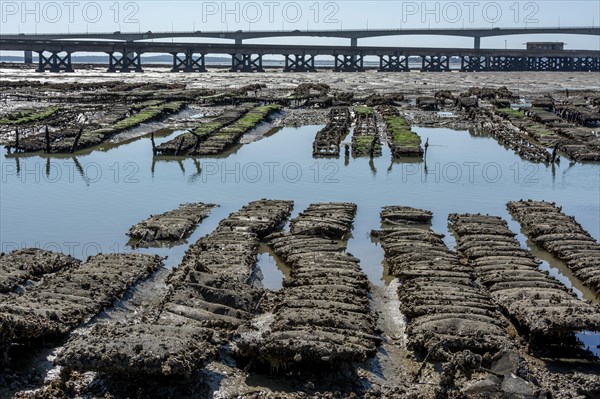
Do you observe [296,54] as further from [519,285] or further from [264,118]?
[519,285]

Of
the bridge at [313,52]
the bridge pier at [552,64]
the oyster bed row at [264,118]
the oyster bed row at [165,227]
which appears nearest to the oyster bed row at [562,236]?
Result: the oyster bed row at [165,227]

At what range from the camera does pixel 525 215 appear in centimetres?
2661

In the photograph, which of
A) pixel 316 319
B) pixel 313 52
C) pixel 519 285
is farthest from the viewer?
pixel 313 52

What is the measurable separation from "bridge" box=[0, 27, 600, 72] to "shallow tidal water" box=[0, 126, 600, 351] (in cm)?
8257

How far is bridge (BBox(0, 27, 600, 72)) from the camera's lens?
12262 centimetres

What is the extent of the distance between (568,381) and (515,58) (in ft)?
437

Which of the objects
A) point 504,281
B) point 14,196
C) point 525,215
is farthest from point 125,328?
point 14,196

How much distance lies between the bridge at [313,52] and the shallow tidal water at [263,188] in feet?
271

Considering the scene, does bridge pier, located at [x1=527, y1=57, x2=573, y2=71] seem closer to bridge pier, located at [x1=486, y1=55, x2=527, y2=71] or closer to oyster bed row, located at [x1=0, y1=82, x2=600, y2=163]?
bridge pier, located at [x1=486, y1=55, x2=527, y2=71]

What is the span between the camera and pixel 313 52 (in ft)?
436

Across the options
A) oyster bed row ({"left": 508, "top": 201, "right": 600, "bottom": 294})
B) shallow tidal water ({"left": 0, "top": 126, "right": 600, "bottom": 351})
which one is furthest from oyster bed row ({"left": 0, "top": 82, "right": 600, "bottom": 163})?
oyster bed row ({"left": 508, "top": 201, "right": 600, "bottom": 294})

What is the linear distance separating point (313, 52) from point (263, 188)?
10288 centimetres

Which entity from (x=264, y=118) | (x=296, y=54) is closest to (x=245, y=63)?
(x=296, y=54)

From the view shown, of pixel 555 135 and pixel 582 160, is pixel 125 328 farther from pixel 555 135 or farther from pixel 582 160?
pixel 555 135
